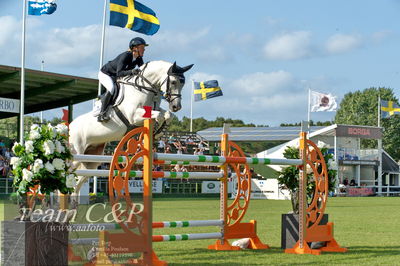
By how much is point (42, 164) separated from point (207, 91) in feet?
96.1

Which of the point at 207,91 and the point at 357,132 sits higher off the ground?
the point at 207,91

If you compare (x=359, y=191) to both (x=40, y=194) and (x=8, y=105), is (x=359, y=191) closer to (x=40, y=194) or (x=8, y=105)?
(x=8, y=105)

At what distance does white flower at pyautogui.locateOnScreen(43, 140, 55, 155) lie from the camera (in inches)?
192

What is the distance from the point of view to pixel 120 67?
25.3 feet

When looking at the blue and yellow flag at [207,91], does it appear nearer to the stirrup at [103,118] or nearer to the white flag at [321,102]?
the white flag at [321,102]

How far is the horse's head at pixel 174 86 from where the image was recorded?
7.24m

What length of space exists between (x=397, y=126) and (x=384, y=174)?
53.2 feet

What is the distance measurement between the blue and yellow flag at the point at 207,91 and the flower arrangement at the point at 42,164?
28.9 meters

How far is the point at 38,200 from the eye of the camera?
504 centimetres

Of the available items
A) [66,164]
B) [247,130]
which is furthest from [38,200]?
[247,130]

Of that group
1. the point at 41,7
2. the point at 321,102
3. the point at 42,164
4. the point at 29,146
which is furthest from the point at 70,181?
the point at 321,102

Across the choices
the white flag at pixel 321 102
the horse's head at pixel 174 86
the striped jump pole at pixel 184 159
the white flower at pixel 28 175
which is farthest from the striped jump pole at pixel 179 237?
the white flag at pixel 321 102

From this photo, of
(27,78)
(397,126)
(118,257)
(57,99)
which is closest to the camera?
(118,257)

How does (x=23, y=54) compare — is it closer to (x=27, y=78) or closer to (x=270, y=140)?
(x=27, y=78)
